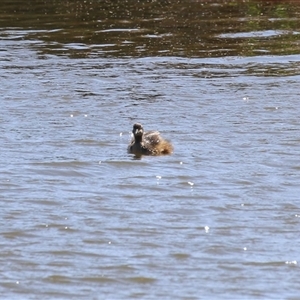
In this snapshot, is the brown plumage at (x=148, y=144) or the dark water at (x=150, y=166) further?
the brown plumage at (x=148, y=144)

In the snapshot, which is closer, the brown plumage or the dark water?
the dark water

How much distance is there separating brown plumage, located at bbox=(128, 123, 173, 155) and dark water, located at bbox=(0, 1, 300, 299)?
150 millimetres

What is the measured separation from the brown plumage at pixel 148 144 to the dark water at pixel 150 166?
0.15 m

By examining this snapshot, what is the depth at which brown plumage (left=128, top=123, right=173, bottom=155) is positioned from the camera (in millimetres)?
11945

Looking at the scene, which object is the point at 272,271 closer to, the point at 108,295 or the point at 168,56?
the point at 108,295

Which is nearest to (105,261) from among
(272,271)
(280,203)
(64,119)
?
(272,271)

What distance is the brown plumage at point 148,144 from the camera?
39.2ft

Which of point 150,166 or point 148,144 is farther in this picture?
point 148,144

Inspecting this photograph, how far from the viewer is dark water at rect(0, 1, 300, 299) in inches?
316

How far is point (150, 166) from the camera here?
11.4 m

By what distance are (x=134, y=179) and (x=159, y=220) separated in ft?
5.15

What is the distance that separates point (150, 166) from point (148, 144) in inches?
28.5

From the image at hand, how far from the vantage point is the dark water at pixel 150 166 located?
804 cm

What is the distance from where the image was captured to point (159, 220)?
9.23 metres
